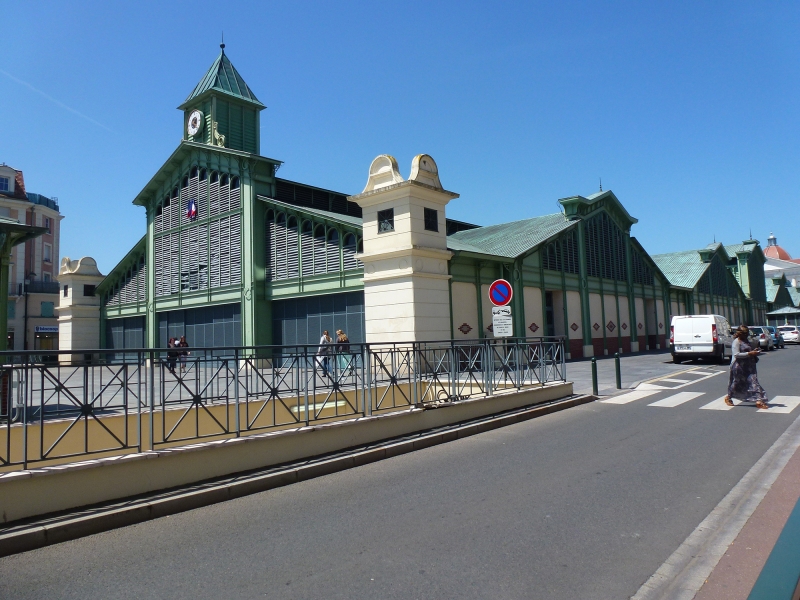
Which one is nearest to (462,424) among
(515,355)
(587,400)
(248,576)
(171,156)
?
(515,355)

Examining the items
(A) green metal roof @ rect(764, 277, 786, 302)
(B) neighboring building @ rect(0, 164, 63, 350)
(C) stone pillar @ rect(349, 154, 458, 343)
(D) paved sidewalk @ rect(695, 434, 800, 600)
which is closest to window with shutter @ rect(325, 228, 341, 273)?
(C) stone pillar @ rect(349, 154, 458, 343)

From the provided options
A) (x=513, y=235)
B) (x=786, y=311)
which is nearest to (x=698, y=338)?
(x=513, y=235)

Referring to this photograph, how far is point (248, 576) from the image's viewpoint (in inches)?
174

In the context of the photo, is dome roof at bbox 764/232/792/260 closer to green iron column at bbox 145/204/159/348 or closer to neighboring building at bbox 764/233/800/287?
neighboring building at bbox 764/233/800/287

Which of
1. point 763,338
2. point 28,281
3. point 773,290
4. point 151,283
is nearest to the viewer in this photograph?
point 151,283

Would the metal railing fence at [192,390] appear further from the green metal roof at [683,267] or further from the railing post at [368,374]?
the green metal roof at [683,267]

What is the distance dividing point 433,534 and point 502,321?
7590mm

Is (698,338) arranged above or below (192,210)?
below

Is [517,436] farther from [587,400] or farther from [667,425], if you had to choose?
[587,400]

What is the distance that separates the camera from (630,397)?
47.9 ft

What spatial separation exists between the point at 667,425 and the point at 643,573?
22.6 feet

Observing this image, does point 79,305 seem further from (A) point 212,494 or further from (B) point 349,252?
(A) point 212,494

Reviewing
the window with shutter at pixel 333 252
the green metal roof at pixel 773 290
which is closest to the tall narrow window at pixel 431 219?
the window with shutter at pixel 333 252

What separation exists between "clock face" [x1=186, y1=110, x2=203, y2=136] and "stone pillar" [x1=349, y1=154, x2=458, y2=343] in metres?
14.7
